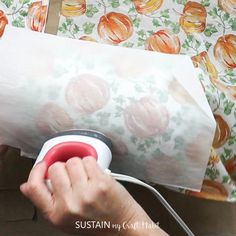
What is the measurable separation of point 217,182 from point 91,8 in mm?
401

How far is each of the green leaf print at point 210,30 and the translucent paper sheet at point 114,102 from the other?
0.55 ft

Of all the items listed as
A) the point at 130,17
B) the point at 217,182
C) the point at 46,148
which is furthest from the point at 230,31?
the point at 46,148

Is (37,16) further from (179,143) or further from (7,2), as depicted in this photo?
(179,143)

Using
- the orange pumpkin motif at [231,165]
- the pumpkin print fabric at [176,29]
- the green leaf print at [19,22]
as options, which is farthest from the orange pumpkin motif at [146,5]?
the orange pumpkin motif at [231,165]

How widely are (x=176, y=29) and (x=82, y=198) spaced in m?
0.42

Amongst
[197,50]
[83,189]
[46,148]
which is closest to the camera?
[83,189]

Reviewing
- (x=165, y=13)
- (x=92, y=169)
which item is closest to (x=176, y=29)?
(x=165, y=13)

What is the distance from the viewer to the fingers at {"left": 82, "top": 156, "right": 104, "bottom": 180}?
52 centimetres

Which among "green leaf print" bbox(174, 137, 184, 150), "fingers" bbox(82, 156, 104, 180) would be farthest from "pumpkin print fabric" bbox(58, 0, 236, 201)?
"fingers" bbox(82, 156, 104, 180)

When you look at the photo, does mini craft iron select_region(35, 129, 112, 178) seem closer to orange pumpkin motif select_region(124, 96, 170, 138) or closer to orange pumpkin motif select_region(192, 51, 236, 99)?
orange pumpkin motif select_region(124, 96, 170, 138)

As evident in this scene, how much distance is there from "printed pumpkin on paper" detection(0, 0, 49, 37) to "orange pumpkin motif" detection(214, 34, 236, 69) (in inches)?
13.0

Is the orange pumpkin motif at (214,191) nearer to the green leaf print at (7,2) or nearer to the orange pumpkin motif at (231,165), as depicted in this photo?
the orange pumpkin motif at (231,165)

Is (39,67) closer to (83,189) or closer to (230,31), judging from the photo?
(83,189)

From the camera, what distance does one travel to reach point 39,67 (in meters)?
0.64
